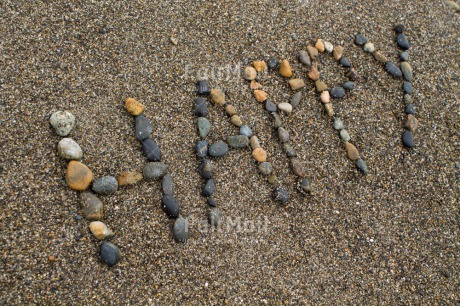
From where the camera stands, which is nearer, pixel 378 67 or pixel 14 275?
pixel 14 275

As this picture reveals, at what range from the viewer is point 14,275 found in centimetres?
188

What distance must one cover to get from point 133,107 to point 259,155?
2.74 ft

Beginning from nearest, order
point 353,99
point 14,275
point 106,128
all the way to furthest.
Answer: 1. point 14,275
2. point 106,128
3. point 353,99

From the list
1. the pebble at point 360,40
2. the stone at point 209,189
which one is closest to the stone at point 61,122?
the stone at point 209,189

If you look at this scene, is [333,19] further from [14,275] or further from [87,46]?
[14,275]

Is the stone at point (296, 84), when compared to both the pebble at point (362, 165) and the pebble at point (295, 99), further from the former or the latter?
the pebble at point (362, 165)

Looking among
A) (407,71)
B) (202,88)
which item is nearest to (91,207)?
(202,88)

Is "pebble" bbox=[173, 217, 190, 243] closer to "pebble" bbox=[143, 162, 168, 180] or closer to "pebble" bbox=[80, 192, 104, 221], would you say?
"pebble" bbox=[143, 162, 168, 180]

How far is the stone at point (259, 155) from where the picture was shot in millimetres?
2502

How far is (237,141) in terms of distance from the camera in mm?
2502

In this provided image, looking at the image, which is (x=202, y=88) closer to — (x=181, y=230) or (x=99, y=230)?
(x=181, y=230)

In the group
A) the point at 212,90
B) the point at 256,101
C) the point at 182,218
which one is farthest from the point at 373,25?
the point at 182,218

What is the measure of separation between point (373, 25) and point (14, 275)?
9.63ft

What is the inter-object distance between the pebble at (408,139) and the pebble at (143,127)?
5.66ft
